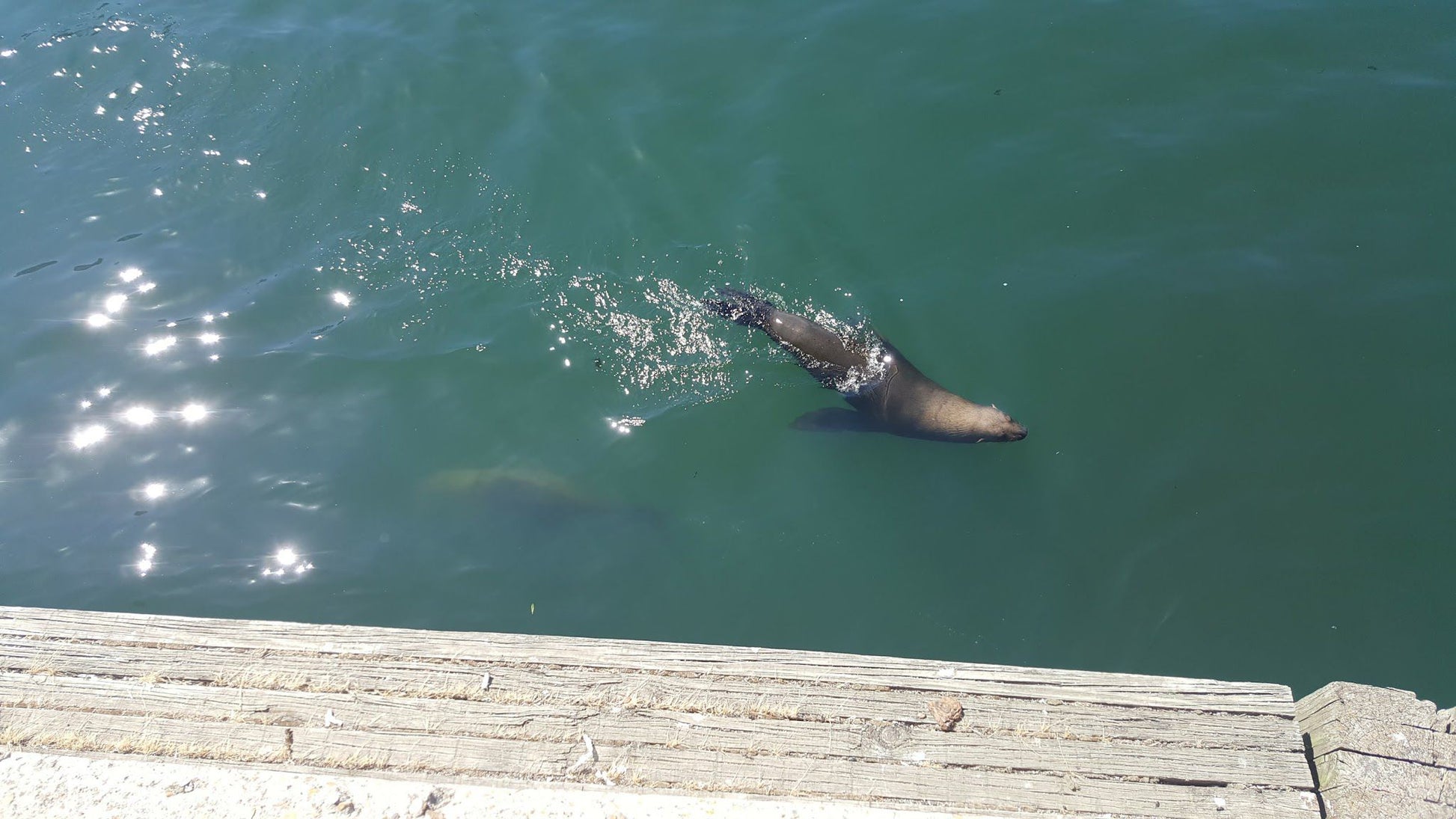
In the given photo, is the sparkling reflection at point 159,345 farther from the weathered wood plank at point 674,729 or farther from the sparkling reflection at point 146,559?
the weathered wood plank at point 674,729

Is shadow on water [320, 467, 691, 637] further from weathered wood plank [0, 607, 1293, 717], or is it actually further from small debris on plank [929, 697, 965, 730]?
small debris on plank [929, 697, 965, 730]

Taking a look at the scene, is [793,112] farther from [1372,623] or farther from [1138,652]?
[1372,623]

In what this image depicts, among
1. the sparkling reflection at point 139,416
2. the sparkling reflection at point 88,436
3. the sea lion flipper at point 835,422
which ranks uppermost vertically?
the sea lion flipper at point 835,422

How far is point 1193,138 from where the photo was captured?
813cm

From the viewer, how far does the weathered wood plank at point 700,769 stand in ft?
11.3

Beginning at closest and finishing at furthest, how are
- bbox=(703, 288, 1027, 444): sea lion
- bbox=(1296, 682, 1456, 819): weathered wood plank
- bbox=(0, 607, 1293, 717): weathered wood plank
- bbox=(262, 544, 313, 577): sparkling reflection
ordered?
bbox=(1296, 682, 1456, 819): weathered wood plank
bbox=(0, 607, 1293, 717): weathered wood plank
bbox=(262, 544, 313, 577): sparkling reflection
bbox=(703, 288, 1027, 444): sea lion

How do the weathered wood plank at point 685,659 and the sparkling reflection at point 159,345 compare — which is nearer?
the weathered wood plank at point 685,659

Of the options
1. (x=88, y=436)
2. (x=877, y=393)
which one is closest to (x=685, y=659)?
(x=877, y=393)

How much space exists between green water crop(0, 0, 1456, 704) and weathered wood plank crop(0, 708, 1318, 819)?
85.3 inches

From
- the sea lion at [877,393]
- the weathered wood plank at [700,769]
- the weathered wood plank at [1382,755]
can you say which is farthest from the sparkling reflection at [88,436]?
the weathered wood plank at [1382,755]

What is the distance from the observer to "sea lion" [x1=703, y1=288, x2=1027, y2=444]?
6762mm

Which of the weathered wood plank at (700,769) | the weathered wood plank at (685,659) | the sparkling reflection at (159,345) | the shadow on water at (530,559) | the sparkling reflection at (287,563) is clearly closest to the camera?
the weathered wood plank at (700,769)

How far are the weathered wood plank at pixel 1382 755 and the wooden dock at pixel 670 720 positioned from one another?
0.10m

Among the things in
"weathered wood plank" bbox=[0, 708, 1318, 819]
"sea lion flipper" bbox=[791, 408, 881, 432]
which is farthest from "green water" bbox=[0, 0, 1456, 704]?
"weathered wood plank" bbox=[0, 708, 1318, 819]
